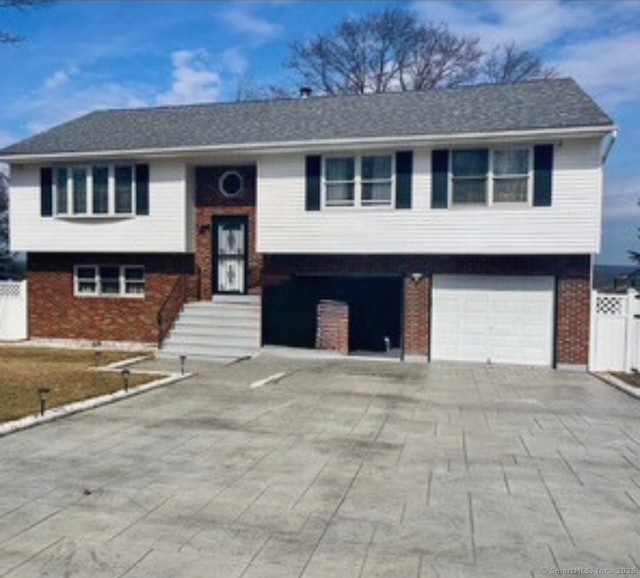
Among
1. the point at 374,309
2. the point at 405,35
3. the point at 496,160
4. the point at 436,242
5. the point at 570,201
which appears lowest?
the point at 374,309

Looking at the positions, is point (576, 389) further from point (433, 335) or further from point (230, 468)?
point (230, 468)

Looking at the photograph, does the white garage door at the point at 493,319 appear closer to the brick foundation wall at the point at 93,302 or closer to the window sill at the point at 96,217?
the brick foundation wall at the point at 93,302

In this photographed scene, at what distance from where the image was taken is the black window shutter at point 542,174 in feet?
49.2

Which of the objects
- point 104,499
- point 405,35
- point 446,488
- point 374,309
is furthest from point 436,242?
point 405,35

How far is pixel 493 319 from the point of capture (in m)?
16.0

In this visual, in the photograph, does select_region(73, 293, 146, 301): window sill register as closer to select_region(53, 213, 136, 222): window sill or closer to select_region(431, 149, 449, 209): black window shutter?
select_region(53, 213, 136, 222): window sill

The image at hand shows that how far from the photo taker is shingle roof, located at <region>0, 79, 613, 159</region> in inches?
618

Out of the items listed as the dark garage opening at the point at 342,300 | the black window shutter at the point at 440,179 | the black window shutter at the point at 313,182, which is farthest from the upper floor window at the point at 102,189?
the black window shutter at the point at 440,179

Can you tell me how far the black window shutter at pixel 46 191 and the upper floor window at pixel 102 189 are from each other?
6.5 inches

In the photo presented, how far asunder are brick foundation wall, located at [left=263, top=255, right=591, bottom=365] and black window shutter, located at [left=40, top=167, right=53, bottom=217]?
705 cm

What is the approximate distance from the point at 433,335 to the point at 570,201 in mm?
4889

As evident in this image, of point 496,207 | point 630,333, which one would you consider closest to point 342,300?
point 496,207

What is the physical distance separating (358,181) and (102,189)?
25.9 feet

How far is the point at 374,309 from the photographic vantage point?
62.6 ft
